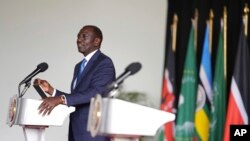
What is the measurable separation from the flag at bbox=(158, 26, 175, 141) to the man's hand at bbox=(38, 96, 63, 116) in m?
3.00

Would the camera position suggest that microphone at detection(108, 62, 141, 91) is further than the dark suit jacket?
No

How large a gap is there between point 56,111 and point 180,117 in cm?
294

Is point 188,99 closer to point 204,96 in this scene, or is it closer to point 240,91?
point 204,96

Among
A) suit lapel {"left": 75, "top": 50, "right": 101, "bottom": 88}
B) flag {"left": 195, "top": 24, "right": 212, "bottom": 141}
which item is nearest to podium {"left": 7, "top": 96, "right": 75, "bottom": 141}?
suit lapel {"left": 75, "top": 50, "right": 101, "bottom": 88}

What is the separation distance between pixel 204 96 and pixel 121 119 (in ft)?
11.7

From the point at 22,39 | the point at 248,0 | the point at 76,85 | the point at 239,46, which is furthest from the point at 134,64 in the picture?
the point at 22,39

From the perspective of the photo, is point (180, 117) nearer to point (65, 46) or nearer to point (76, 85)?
point (65, 46)

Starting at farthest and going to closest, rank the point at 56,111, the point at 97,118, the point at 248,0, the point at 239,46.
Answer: the point at 248,0
the point at 239,46
the point at 56,111
the point at 97,118

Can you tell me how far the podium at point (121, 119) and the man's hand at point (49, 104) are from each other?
1.93 ft

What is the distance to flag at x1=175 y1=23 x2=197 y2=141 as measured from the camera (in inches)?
223

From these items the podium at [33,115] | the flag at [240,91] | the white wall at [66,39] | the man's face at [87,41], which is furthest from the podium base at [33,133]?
the white wall at [66,39]

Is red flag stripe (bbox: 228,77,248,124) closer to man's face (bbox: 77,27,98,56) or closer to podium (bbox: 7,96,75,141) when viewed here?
man's face (bbox: 77,27,98,56)

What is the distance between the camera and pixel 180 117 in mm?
5738

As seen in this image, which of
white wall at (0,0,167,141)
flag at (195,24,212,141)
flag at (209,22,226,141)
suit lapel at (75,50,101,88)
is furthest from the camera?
white wall at (0,0,167,141)
